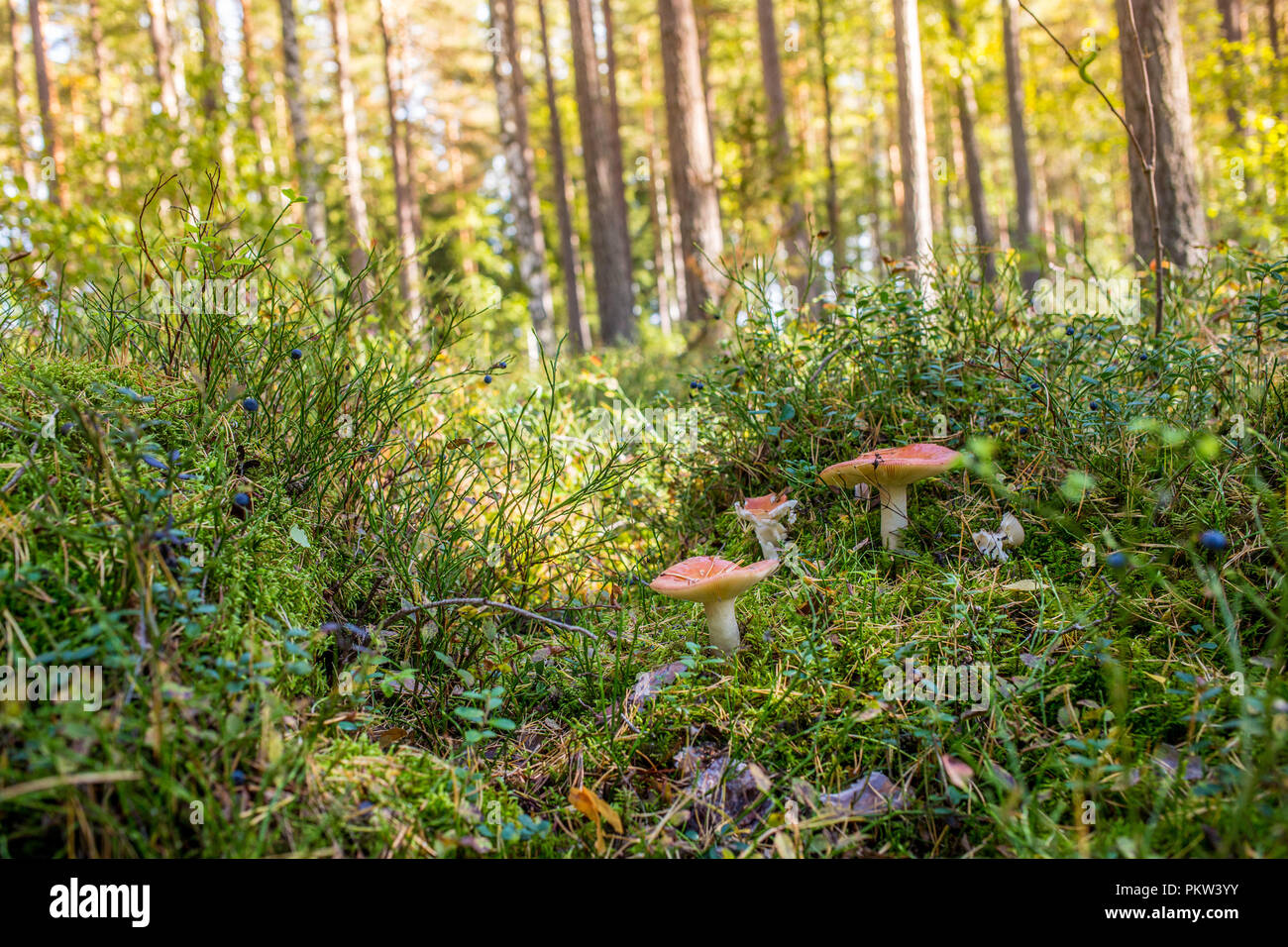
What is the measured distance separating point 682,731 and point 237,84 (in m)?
9.96

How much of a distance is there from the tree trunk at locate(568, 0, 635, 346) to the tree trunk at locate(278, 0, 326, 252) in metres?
4.51

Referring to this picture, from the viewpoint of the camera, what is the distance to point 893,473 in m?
2.46

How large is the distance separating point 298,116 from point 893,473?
1069 cm

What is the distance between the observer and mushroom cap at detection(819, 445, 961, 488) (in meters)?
2.33

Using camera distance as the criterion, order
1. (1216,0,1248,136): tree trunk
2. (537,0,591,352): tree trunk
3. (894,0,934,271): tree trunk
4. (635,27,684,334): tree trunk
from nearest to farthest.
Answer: (894,0,934,271): tree trunk, (1216,0,1248,136): tree trunk, (537,0,591,352): tree trunk, (635,27,684,334): tree trunk

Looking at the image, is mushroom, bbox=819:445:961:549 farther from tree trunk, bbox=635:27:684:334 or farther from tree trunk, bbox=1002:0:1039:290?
tree trunk, bbox=635:27:684:334

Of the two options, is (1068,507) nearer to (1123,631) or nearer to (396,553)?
(1123,631)

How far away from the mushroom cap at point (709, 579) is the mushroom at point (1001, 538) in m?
0.85

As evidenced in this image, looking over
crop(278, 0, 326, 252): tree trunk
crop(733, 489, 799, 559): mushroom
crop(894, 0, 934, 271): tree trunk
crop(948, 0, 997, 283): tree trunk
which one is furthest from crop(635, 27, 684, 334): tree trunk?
crop(733, 489, 799, 559): mushroom

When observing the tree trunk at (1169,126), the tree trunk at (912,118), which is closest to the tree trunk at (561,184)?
the tree trunk at (912,118)

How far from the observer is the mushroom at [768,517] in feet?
8.20

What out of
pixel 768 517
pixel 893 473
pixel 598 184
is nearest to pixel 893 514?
pixel 893 473

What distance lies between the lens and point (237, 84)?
28.5 feet
